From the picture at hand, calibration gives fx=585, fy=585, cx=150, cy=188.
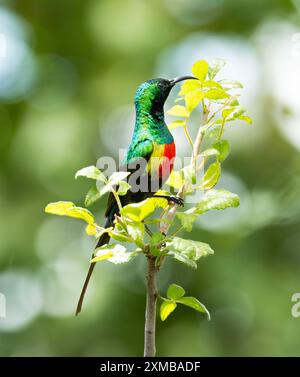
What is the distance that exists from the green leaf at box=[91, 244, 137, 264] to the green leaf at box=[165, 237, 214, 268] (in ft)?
0.33

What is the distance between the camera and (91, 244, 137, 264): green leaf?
149 centimetres

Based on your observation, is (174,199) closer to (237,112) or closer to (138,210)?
(138,210)

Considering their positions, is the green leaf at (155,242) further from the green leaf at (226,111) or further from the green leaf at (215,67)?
the green leaf at (215,67)

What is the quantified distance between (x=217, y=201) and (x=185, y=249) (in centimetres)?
17

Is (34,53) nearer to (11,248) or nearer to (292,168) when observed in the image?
(11,248)

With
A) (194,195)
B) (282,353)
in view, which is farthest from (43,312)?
(194,195)

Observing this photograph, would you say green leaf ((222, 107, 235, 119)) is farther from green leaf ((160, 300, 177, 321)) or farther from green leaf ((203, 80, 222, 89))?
green leaf ((160, 300, 177, 321))

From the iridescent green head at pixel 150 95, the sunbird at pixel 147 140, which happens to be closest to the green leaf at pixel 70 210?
the sunbird at pixel 147 140

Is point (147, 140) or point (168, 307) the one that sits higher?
point (147, 140)

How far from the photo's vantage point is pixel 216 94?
66.5 inches

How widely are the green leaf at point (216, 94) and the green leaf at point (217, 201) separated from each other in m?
0.30

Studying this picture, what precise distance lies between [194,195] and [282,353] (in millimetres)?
4221

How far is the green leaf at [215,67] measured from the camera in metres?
1.81

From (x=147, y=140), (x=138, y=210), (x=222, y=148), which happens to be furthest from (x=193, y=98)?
(x=147, y=140)
